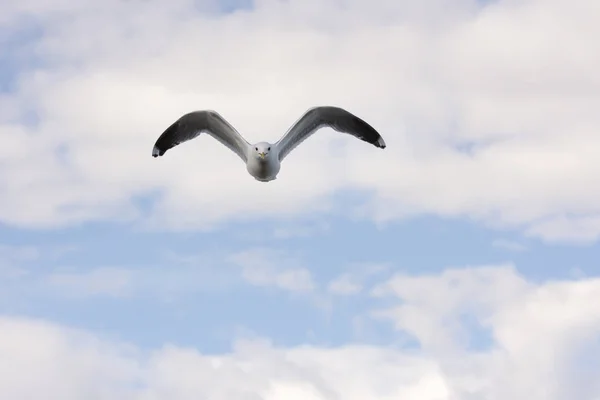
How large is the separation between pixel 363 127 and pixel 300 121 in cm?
240

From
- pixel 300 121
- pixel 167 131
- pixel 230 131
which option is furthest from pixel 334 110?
pixel 167 131

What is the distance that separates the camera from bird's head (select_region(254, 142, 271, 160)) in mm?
27422

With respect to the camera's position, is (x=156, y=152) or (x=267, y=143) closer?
(x=267, y=143)

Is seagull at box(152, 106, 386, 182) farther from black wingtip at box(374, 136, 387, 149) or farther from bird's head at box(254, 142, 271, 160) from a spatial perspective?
bird's head at box(254, 142, 271, 160)

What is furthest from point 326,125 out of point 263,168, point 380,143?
point 263,168

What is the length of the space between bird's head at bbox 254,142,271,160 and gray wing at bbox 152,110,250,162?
127 centimetres

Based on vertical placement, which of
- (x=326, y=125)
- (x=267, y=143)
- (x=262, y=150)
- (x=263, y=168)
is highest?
(x=326, y=125)

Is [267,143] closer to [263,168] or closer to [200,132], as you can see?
[263,168]

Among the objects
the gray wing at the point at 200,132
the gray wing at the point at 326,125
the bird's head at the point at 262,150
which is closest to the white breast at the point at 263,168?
the bird's head at the point at 262,150

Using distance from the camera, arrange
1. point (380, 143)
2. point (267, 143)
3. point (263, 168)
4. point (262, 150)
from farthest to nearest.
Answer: point (380, 143) < point (267, 143) < point (263, 168) < point (262, 150)

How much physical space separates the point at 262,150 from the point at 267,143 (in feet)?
1.59

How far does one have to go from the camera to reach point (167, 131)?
30.8 metres

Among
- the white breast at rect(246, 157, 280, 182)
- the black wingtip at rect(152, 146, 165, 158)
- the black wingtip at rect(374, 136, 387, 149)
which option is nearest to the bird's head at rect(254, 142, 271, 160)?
the white breast at rect(246, 157, 280, 182)

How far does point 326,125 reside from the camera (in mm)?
30922
